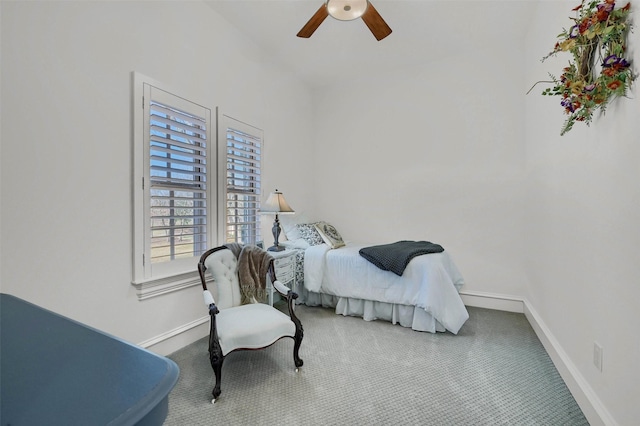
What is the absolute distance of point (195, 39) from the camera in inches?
104

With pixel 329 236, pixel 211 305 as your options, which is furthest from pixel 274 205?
pixel 211 305

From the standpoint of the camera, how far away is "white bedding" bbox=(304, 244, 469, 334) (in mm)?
2740

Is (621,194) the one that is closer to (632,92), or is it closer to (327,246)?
(632,92)

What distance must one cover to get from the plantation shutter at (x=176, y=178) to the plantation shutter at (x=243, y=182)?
1.20 ft

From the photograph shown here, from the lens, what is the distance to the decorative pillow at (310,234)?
3645mm

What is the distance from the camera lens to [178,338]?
2.46 m

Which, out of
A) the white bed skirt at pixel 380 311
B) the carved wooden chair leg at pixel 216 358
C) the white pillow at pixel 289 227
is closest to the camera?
the carved wooden chair leg at pixel 216 358

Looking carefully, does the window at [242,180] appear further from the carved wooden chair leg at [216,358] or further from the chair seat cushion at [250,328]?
the carved wooden chair leg at [216,358]

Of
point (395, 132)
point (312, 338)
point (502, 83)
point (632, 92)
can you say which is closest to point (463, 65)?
point (502, 83)

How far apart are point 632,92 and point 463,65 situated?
9.60 ft

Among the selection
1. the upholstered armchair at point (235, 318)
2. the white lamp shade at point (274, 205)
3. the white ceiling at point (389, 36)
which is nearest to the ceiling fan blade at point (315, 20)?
the white ceiling at point (389, 36)

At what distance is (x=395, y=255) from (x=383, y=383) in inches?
50.6

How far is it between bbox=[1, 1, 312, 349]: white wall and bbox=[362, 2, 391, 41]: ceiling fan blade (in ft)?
5.09

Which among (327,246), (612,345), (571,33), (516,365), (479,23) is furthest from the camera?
A: (327,246)
